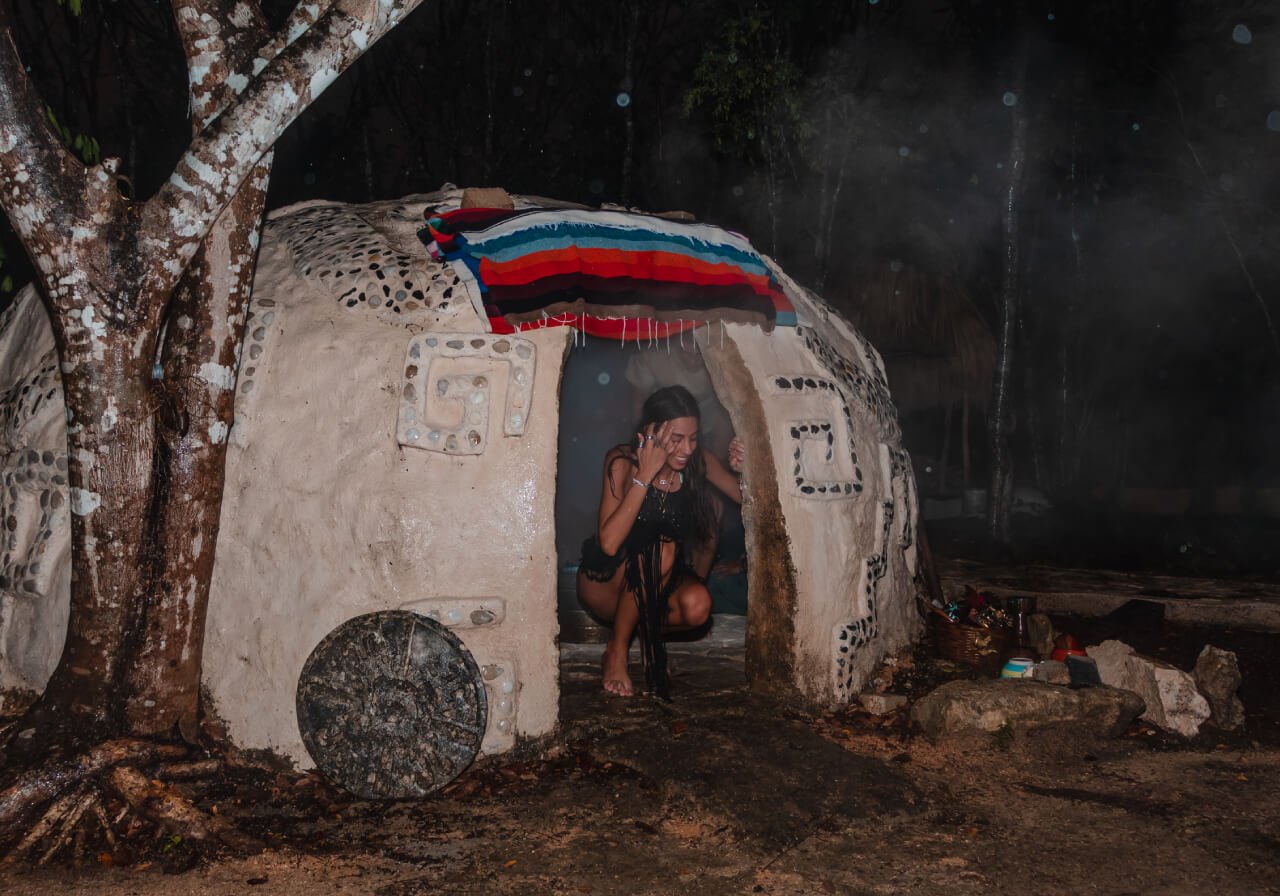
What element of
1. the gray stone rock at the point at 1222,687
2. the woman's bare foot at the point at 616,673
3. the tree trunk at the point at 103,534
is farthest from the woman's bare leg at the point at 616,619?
the gray stone rock at the point at 1222,687

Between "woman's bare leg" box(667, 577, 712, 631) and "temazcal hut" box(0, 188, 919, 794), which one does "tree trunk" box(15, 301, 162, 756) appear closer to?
"temazcal hut" box(0, 188, 919, 794)

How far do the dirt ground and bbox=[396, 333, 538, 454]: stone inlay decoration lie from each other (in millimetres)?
1337

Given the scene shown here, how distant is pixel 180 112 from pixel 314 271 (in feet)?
44.3

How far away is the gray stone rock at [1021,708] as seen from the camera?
446 centimetres

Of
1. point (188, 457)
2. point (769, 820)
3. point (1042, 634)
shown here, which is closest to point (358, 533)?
point (188, 457)

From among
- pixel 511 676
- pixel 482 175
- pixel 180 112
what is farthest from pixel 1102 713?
pixel 180 112

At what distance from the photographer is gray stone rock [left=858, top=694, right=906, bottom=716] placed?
487 cm

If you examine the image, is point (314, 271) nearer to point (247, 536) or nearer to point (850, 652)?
point (247, 536)

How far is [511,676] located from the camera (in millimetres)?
4066

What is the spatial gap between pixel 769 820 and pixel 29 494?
3.52 metres

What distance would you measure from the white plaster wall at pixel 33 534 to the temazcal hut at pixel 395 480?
12 mm

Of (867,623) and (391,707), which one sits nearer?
(391,707)

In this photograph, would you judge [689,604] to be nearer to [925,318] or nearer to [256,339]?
[256,339]

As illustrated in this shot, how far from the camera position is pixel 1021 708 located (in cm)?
446
